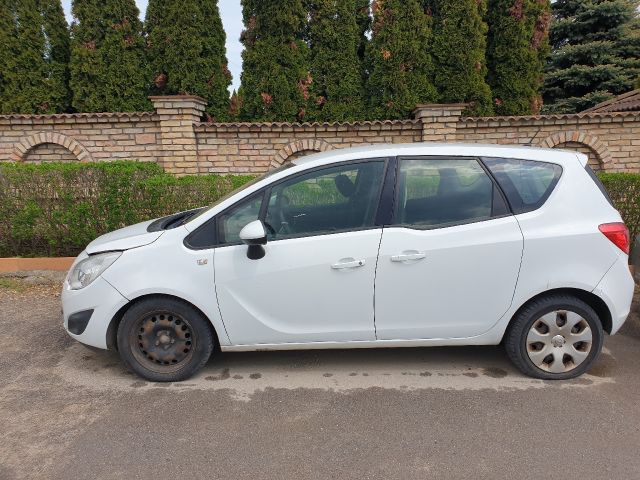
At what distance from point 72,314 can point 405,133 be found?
20.1 ft

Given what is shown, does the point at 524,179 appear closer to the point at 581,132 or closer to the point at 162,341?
the point at 162,341

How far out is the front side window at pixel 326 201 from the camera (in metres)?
2.98

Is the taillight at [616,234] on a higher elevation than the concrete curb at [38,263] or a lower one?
higher

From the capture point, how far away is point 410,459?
2344 mm

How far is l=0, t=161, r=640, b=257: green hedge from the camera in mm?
5461

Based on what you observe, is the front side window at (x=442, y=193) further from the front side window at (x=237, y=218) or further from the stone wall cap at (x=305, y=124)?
the stone wall cap at (x=305, y=124)

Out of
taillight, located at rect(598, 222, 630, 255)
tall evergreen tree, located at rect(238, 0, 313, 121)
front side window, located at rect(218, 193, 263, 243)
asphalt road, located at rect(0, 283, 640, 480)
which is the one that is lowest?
asphalt road, located at rect(0, 283, 640, 480)

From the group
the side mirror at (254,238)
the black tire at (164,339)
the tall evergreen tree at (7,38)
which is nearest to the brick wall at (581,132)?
the side mirror at (254,238)

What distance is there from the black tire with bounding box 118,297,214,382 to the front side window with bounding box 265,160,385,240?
2.76ft

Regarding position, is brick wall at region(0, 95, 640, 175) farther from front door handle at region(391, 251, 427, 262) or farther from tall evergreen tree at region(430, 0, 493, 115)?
front door handle at region(391, 251, 427, 262)

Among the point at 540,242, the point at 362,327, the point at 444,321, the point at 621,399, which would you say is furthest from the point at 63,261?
the point at 621,399

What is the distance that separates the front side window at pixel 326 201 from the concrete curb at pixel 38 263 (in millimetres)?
3787

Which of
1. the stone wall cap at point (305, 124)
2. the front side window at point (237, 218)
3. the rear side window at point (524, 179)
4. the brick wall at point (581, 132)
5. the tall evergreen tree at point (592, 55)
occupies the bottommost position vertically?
the front side window at point (237, 218)

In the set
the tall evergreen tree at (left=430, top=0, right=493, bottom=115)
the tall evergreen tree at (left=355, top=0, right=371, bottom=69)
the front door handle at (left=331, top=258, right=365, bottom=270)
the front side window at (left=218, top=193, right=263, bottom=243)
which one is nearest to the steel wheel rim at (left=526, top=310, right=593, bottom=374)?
the front door handle at (left=331, top=258, right=365, bottom=270)
